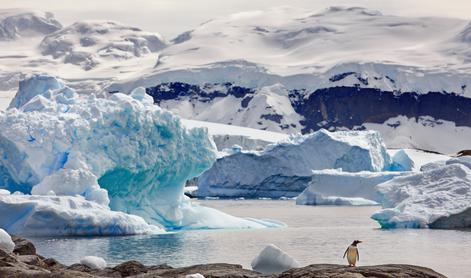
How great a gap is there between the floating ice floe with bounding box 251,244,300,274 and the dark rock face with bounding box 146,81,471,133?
417 ft

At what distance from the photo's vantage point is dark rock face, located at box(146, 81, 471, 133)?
141 meters

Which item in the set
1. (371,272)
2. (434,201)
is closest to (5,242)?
(371,272)

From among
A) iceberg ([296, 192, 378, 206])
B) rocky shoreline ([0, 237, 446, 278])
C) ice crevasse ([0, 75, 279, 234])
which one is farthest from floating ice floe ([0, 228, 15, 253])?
iceberg ([296, 192, 378, 206])

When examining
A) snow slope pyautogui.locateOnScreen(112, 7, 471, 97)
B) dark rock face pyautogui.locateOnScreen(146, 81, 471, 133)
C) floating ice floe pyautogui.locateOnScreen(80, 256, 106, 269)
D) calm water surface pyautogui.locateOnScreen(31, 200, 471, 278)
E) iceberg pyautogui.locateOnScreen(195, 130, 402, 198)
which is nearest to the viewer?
floating ice floe pyautogui.locateOnScreen(80, 256, 106, 269)

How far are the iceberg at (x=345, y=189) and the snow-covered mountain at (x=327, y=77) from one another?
90.8m

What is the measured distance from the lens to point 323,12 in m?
172

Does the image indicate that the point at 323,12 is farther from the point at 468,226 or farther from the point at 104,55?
the point at 468,226

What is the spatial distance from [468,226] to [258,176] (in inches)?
1130

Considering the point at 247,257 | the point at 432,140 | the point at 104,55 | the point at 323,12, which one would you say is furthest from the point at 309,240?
the point at 104,55

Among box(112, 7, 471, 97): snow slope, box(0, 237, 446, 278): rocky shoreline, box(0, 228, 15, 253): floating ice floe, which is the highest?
box(0, 237, 446, 278): rocky shoreline

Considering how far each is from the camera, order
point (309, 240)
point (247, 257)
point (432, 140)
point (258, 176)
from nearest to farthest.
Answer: point (247, 257) < point (309, 240) < point (258, 176) < point (432, 140)

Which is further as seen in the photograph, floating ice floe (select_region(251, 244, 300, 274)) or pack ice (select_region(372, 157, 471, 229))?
pack ice (select_region(372, 157, 471, 229))

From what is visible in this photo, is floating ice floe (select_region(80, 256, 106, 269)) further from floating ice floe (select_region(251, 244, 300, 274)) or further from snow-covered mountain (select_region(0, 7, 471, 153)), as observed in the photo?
snow-covered mountain (select_region(0, 7, 471, 153))

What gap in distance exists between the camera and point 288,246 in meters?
23.6
